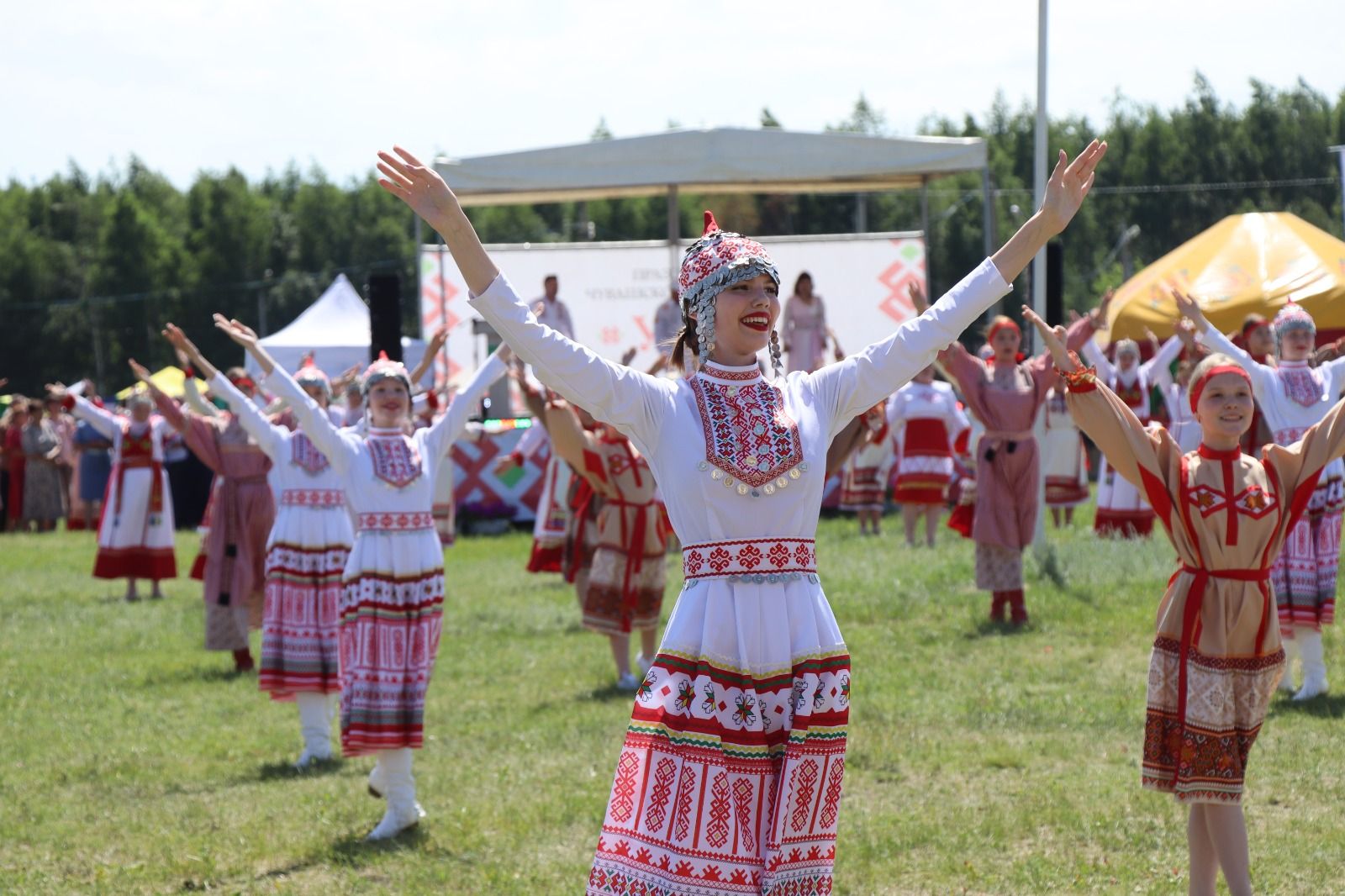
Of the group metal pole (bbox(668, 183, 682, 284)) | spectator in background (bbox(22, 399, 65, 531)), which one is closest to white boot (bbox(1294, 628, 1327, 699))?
metal pole (bbox(668, 183, 682, 284))

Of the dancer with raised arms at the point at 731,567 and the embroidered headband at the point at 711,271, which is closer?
the dancer with raised arms at the point at 731,567

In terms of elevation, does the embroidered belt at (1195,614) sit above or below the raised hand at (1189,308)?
below

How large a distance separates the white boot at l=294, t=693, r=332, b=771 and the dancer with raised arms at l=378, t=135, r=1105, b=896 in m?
5.06

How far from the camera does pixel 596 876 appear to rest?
385 centimetres

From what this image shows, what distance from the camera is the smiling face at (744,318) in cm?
405

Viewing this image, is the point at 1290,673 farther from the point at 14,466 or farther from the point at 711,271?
the point at 14,466

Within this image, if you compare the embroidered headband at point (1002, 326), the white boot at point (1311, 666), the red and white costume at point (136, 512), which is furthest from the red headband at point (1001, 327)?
the red and white costume at point (136, 512)

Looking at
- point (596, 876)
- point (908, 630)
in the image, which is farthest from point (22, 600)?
point (596, 876)

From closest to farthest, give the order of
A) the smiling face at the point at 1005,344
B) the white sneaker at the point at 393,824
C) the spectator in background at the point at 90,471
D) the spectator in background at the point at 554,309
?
1. the white sneaker at the point at 393,824
2. the smiling face at the point at 1005,344
3. the spectator in background at the point at 554,309
4. the spectator in background at the point at 90,471

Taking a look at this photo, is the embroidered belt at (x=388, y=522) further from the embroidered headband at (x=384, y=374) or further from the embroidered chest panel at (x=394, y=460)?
the embroidered headband at (x=384, y=374)

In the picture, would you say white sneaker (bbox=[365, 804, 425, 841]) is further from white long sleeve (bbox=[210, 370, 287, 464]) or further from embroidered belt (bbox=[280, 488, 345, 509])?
embroidered belt (bbox=[280, 488, 345, 509])

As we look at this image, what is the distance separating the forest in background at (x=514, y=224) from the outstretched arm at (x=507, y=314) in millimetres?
46173

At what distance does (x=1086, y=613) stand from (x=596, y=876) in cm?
789

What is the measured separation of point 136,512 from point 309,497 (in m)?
7.55
